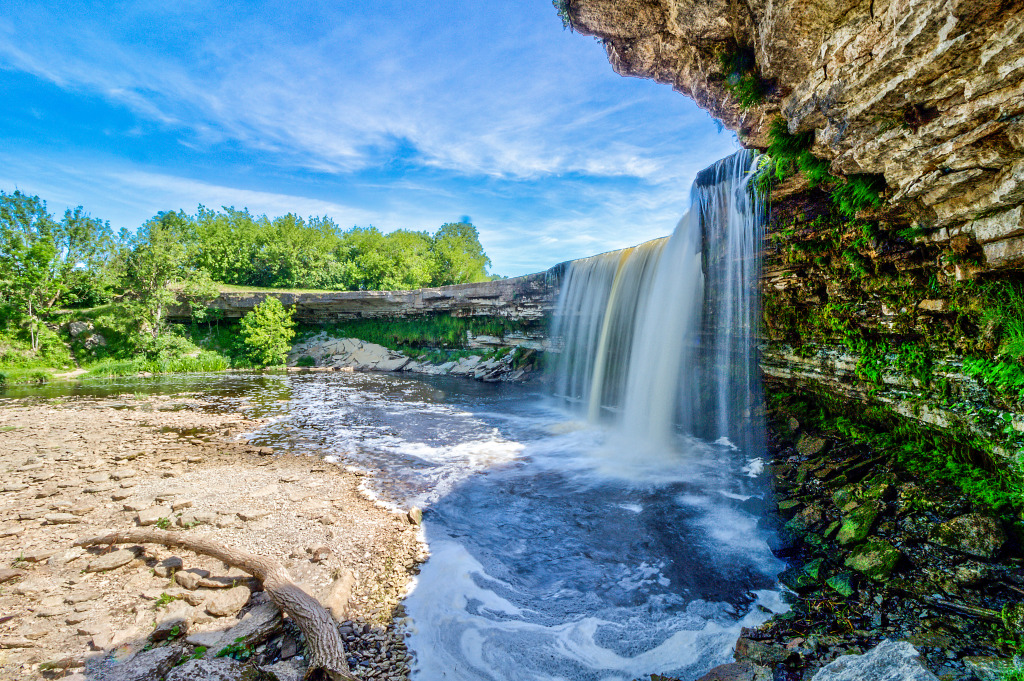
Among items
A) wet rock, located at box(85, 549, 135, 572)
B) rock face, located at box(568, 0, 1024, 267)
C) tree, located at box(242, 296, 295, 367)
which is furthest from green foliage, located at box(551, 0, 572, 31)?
tree, located at box(242, 296, 295, 367)

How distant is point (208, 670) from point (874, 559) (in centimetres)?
598

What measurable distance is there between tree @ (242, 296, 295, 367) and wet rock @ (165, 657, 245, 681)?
2520 cm

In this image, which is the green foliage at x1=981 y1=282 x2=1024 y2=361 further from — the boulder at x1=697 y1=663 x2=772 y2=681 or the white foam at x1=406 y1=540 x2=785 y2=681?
the boulder at x1=697 y1=663 x2=772 y2=681

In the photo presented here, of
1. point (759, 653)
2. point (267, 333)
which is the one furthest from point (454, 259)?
point (759, 653)

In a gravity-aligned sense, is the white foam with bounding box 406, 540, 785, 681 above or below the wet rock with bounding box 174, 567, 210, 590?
below

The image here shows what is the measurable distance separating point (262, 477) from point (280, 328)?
21383 millimetres

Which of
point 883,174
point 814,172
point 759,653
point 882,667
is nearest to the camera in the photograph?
point 882,667

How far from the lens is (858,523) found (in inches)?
179

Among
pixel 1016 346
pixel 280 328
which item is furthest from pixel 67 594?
pixel 280 328

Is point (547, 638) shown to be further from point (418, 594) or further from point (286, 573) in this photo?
point (286, 573)

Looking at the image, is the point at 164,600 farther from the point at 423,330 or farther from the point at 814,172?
the point at 423,330

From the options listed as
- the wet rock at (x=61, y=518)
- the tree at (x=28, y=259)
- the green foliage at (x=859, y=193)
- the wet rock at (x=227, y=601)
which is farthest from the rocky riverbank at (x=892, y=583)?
the tree at (x=28, y=259)

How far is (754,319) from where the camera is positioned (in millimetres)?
7984

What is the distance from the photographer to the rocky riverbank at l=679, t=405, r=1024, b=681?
2842 mm
